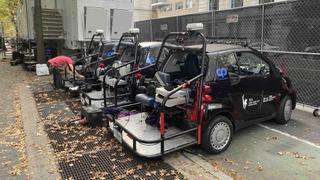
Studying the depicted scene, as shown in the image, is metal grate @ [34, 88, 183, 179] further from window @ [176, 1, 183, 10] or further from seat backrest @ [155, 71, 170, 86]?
window @ [176, 1, 183, 10]

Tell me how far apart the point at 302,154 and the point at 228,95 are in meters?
1.55

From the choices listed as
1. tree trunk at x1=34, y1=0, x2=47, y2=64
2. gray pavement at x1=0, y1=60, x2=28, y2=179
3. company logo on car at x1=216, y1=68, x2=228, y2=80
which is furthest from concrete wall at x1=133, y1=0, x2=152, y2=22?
company logo on car at x1=216, y1=68, x2=228, y2=80

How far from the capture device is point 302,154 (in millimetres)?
4750

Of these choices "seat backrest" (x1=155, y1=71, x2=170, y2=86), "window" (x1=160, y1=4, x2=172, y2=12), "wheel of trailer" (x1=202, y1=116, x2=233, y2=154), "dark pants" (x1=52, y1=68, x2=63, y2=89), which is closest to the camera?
"wheel of trailer" (x1=202, y1=116, x2=233, y2=154)

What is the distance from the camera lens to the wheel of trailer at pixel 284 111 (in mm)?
5934

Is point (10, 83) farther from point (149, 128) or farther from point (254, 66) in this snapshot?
point (254, 66)

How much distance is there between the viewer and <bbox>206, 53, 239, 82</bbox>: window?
4.58 meters

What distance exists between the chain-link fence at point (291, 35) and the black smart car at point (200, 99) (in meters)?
2.23

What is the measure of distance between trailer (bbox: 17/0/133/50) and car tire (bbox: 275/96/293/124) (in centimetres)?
858

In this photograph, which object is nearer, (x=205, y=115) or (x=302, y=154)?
(x=205, y=115)

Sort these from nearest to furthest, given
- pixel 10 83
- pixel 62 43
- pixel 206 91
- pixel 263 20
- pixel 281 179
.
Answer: pixel 281 179 → pixel 206 91 → pixel 263 20 → pixel 10 83 → pixel 62 43

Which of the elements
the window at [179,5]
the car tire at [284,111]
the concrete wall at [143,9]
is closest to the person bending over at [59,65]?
the car tire at [284,111]

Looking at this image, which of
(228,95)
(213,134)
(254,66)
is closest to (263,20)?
(254,66)

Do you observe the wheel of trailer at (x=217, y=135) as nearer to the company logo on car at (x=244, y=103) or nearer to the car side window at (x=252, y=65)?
the company logo on car at (x=244, y=103)
